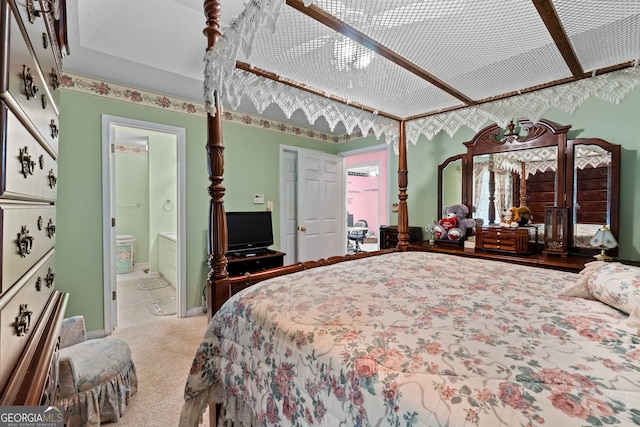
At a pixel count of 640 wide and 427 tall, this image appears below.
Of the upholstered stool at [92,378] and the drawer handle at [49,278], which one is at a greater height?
the drawer handle at [49,278]

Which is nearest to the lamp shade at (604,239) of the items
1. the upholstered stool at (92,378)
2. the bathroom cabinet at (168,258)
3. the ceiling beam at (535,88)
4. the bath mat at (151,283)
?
the ceiling beam at (535,88)

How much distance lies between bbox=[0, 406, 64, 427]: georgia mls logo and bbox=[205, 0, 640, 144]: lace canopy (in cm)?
111

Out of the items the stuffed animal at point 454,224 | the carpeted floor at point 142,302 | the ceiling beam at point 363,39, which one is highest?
the ceiling beam at point 363,39

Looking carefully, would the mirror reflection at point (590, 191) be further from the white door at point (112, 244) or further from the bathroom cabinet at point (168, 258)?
the bathroom cabinet at point (168, 258)

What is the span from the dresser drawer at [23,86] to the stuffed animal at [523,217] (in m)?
3.19

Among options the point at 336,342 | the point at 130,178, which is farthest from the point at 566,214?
the point at 130,178

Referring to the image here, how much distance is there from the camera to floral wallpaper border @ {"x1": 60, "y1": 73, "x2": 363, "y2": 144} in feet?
8.41

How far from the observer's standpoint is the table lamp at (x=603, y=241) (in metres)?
2.08

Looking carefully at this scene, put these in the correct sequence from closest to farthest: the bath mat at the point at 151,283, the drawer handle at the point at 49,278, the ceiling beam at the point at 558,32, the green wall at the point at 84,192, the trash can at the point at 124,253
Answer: the drawer handle at the point at 49,278
the ceiling beam at the point at 558,32
the green wall at the point at 84,192
the bath mat at the point at 151,283
the trash can at the point at 124,253

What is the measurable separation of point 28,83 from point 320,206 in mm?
3710

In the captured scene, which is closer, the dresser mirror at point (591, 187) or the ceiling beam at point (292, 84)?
the ceiling beam at point (292, 84)

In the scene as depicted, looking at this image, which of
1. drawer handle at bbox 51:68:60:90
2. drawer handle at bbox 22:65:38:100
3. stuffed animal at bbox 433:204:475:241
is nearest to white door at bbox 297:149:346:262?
stuffed animal at bbox 433:204:475:241

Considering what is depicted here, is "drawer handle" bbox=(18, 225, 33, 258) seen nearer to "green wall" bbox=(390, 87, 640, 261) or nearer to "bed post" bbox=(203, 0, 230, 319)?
"bed post" bbox=(203, 0, 230, 319)

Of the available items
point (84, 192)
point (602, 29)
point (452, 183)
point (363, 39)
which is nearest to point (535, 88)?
point (602, 29)
